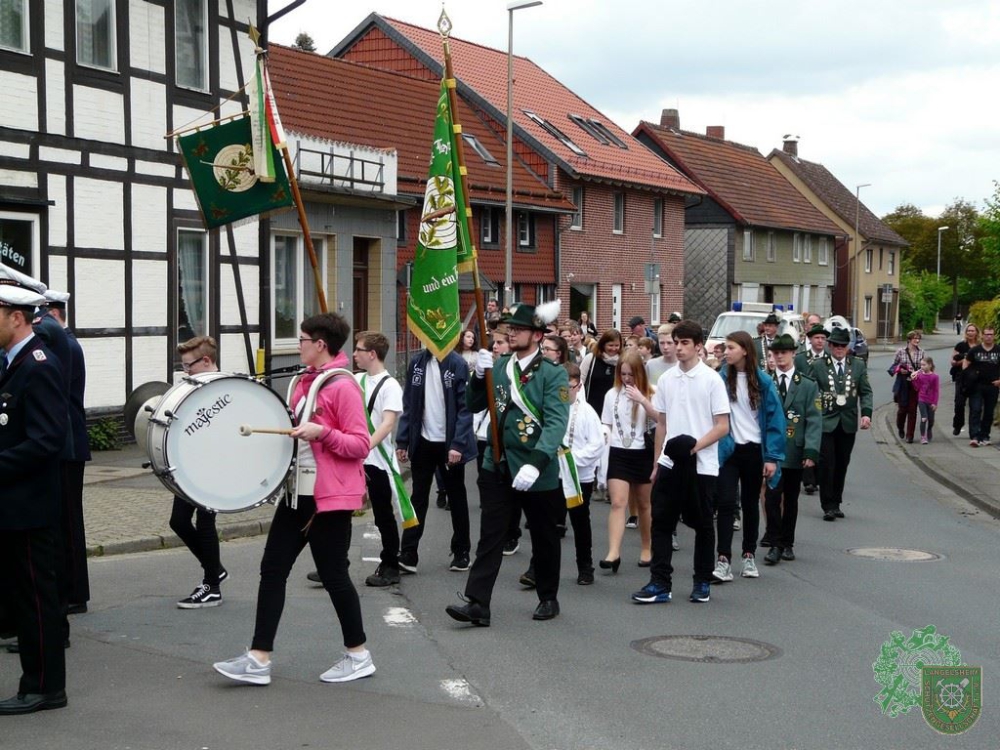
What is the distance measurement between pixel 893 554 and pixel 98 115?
11580 millimetres

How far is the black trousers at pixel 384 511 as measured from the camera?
9.05m

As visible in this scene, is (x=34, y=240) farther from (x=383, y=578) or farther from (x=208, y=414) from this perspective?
(x=208, y=414)

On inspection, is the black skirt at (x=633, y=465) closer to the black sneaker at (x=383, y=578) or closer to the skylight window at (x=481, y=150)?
the black sneaker at (x=383, y=578)

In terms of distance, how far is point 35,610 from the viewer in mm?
5918

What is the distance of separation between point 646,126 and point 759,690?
4926 cm

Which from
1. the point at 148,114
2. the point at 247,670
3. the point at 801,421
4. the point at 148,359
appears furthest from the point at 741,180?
the point at 247,670

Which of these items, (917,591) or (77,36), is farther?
(77,36)

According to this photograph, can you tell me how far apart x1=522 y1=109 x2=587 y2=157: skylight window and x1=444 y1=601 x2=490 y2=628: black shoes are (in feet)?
115

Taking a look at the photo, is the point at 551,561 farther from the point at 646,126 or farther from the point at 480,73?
the point at 646,126

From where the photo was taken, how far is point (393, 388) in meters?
8.97

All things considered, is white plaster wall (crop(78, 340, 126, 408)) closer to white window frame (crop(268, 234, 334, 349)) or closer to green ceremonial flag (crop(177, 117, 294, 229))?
white window frame (crop(268, 234, 334, 349))

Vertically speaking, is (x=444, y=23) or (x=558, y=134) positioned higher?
(x=558, y=134)

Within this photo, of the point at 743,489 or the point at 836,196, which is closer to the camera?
the point at 743,489

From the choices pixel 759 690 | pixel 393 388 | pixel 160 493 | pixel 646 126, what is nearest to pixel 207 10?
pixel 160 493
